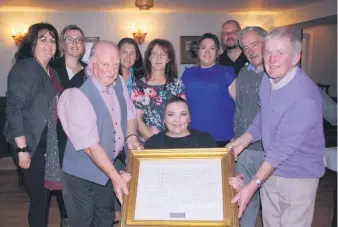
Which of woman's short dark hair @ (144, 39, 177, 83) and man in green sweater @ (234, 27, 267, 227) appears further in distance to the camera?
woman's short dark hair @ (144, 39, 177, 83)

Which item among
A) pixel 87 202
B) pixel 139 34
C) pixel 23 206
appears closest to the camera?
pixel 87 202

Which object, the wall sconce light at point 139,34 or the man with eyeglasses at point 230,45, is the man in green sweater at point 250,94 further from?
the wall sconce light at point 139,34

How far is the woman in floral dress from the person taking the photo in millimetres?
2852

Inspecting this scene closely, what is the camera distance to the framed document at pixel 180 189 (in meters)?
1.79

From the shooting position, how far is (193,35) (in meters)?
8.28

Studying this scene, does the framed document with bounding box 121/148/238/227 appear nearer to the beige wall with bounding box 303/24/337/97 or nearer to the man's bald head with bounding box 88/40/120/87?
the man's bald head with bounding box 88/40/120/87

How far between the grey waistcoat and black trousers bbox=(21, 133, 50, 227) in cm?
47

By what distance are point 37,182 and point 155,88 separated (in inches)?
42.3

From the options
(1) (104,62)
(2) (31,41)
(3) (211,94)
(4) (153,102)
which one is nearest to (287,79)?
(1) (104,62)

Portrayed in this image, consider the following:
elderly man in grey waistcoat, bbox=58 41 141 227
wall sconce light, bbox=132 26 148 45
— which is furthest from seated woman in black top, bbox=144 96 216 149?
wall sconce light, bbox=132 26 148 45

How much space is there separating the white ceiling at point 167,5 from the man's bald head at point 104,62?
498 cm

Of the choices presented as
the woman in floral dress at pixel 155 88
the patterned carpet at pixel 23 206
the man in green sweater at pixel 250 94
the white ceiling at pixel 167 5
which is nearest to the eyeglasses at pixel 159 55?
the woman in floral dress at pixel 155 88

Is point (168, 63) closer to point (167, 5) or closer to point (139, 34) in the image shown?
point (167, 5)

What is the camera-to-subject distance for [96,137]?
1.97 m
